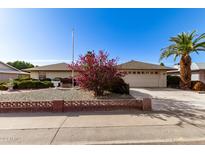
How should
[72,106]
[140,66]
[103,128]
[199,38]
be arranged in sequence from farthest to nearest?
[140,66] → [199,38] → [72,106] → [103,128]

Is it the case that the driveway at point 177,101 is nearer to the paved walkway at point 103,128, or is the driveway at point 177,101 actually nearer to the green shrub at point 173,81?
the paved walkway at point 103,128

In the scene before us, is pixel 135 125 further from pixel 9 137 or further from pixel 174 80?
pixel 174 80

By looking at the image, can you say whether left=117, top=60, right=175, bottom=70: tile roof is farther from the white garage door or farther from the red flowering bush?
the red flowering bush

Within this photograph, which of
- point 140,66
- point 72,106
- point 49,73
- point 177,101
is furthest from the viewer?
point 49,73

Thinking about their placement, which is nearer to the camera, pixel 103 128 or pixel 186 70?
pixel 103 128

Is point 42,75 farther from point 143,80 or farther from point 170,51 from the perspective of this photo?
point 170,51

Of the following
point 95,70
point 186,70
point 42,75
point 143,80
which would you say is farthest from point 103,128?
point 42,75

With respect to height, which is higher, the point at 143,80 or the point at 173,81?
the point at 143,80

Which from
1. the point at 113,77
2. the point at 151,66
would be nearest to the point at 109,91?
the point at 113,77

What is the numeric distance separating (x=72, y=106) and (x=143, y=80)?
51.7 feet

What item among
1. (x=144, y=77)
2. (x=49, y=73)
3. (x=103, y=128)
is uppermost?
(x=49, y=73)

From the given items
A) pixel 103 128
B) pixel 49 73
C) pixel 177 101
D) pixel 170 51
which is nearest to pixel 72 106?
pixel 103 128

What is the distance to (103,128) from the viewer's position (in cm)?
528

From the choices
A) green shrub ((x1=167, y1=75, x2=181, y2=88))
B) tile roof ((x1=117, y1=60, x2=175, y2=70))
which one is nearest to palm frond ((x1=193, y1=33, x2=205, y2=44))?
tile roof ((x1=117, y1=60, x2=175, y2=70))
